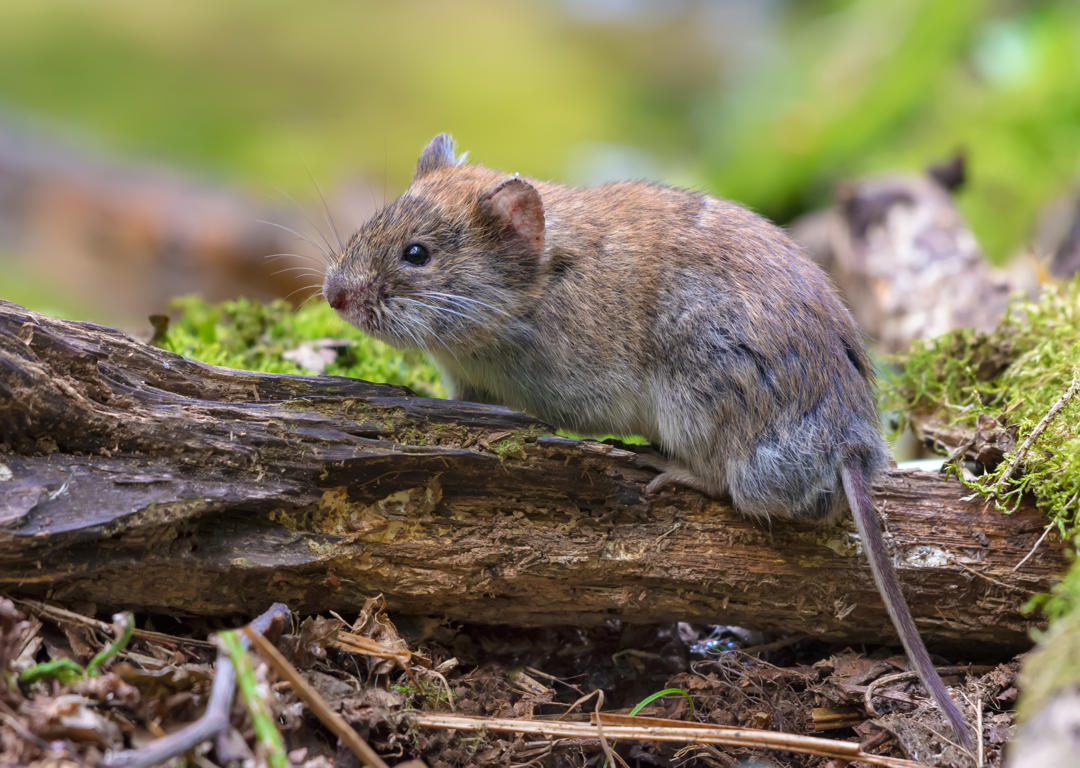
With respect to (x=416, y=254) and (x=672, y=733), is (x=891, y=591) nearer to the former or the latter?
(x=672, y=733)

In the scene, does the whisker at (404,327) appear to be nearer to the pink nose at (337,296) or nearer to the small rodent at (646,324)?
the small rodent at (646,324)

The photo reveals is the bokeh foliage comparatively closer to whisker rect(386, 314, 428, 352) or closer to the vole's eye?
the vole's eye

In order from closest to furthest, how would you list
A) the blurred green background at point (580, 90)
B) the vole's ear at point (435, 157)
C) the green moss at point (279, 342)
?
the vole's ear at point (435, 157) → the green moss at point (279, 342) → the blurred green background at point (580, 90)

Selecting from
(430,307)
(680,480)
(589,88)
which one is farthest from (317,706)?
(589,88)

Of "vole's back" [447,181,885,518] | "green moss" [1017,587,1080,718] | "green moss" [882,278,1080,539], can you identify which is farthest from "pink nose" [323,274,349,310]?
"green moss" [1017,587,1080,718]

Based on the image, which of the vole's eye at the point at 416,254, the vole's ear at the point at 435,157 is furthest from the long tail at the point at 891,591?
the vole's ear at the point at 435,157

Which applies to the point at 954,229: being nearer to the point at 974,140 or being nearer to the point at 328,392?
the point at 974,140

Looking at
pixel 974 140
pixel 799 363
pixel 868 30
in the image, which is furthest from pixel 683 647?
pixel 868 30
